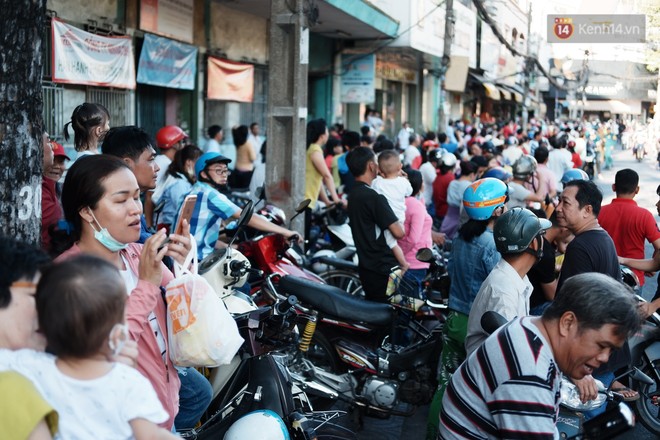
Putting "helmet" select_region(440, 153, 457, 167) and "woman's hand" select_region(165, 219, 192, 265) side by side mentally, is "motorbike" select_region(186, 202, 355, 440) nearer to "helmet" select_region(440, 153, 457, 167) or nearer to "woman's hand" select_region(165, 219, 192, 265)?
"woman's hand" select_region(165, 219, 192, 265)

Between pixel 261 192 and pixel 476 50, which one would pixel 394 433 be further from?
pixel 476 50

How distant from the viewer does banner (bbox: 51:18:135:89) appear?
9672 millimetres

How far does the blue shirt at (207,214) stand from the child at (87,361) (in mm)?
3645

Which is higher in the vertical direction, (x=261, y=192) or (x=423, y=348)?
(x=261, y=192)

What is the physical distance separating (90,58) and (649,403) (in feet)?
25.3

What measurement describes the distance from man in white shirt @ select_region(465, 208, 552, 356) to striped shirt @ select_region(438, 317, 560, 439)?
100 centimetres

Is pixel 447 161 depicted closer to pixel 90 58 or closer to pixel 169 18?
pixel 90 58

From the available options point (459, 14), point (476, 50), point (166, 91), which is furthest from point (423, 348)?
point (476, 50)

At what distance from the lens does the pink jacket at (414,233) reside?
293 inches

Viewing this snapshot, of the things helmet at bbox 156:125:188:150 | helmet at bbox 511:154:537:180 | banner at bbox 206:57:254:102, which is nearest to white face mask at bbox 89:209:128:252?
helmet at bbox 156:125:188:150

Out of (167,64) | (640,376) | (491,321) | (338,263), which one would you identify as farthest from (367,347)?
(167,64)

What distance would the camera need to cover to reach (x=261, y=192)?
758 centimetres

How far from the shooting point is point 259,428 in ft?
12.6

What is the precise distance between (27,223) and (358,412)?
2854 mm
